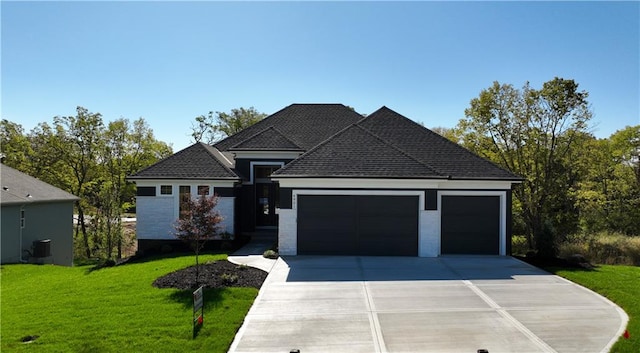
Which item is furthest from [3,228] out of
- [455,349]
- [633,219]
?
[633,219]

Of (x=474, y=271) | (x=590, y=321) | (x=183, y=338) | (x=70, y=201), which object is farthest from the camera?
(x=70, y=201)

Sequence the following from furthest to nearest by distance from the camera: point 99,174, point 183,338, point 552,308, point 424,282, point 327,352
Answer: point 99,174
point 424,282
point 552,308
point 183,338
point 327,352

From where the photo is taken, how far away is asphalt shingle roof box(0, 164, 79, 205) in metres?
18.4

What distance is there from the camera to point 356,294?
36.8 feet

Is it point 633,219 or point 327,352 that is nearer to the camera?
point 327,352

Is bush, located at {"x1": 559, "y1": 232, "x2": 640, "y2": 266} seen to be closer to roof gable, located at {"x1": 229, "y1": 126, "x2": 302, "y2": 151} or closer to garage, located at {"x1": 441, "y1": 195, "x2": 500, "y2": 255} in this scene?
garage, located at {"x1": 441, "y1": 195, "x2": 500, "y2": 255}

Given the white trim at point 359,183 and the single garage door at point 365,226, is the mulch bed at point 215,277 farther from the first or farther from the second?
the white trim at point 359,183

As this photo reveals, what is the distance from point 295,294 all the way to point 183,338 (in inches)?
149

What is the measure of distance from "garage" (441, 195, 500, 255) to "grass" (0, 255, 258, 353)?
940cm

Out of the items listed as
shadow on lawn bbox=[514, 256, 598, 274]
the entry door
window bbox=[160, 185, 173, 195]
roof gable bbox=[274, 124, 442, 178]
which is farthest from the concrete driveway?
window bbox=[160, 185, 173, 195]

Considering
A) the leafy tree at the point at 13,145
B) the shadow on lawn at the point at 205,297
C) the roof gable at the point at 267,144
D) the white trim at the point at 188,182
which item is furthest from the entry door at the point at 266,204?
the leafy tree at the point at 13,145

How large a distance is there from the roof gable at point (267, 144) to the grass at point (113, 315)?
9.36 m

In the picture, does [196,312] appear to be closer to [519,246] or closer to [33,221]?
[33,221]

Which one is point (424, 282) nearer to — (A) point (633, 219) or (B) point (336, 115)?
(B) point (336, 115)
